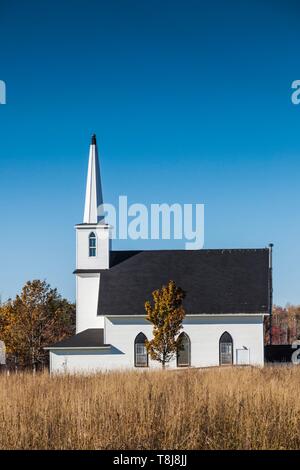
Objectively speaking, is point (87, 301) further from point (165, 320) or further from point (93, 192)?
point (165, 320)

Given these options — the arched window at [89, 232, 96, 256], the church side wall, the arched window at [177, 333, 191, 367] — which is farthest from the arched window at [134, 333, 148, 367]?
the arched window at [89, 232, 96, 256]

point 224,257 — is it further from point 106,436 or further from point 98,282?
point 106,436

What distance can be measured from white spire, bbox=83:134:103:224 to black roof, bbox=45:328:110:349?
719cm

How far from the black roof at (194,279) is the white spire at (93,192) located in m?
3.05

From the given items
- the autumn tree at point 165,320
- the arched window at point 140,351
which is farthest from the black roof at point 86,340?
the autumn tree at point 165,320

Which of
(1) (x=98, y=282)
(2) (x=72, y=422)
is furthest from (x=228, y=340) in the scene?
(2) (x=72, y=422)

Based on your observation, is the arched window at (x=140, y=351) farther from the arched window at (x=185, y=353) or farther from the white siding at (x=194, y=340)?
the arched window at (x=185, y=353)

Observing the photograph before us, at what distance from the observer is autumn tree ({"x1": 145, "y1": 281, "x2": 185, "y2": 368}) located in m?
48.6

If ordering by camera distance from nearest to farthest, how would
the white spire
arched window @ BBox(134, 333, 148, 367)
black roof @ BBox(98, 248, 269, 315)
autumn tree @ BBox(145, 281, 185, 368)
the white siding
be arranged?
autumn tree @ BBox(145, 281, 185, 368) → the white siding → arched window @ BBox(134, 333, 148, 367) → black roof @ BBox(98, 248, 269, 315) → the white spire

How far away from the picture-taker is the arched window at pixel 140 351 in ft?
166

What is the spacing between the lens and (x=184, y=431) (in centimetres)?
1538

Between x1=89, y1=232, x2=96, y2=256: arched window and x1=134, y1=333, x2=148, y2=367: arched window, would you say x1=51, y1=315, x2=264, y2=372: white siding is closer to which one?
x1=134, y1=333, x2=148, y2=367: arched window
